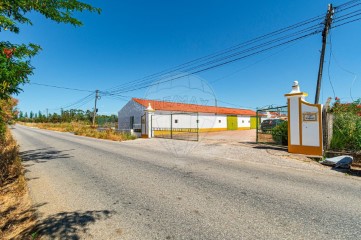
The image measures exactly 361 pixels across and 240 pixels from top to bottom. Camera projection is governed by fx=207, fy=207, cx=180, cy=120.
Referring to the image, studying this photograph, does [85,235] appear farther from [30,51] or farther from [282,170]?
[282,170]

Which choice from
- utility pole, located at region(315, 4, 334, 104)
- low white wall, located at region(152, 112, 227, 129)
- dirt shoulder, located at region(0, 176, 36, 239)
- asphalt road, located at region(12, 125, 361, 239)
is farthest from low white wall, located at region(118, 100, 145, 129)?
dirt shoulder, located at region(0, 176, 36, 239)

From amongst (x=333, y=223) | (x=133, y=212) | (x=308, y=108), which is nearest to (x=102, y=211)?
(x=133, y=212)

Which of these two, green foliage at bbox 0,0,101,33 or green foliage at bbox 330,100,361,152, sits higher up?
green foliage at bbox 0,0,101,33

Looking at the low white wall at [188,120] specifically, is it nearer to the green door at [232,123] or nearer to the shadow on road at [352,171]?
the green door at [232,123]

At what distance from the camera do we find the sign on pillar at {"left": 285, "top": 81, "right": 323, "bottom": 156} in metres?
9.33

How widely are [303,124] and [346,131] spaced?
1.87 meters

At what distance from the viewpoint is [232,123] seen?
3600cm

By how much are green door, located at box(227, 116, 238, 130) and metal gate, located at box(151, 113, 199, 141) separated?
868cm

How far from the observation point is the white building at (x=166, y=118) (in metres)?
21.8

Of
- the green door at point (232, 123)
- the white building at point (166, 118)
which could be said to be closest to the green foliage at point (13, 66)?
the white building at point (166, 118)

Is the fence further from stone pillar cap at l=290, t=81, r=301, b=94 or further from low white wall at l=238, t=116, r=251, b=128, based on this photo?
low white wall at l=238, t=116, r=251, b=128

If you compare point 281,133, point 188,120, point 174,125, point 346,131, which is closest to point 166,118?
point 174,125

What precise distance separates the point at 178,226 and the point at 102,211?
152cm

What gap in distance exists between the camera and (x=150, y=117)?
816 inches
